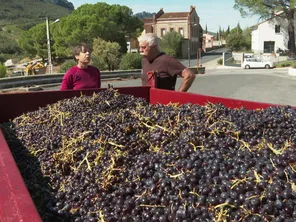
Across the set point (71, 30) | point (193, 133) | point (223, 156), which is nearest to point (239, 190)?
point (223, 156)

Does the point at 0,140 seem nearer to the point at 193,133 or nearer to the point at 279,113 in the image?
the point at 193,133

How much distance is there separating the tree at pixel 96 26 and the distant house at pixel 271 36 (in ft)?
64.2

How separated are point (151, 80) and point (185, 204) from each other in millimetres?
2984

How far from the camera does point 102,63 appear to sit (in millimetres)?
30562

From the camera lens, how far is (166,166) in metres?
1.71

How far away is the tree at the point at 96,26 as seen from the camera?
49.6 meters

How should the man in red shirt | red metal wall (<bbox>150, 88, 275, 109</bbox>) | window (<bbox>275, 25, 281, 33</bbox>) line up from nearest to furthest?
1. red metal wall (<bbox>150, 88, 275, 109</bbox>)
2. the man in red shirt
3. window (<bbox>275, 25, 281, 33</bbox>)

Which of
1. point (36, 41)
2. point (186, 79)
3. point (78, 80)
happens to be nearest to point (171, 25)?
point (36, 41)

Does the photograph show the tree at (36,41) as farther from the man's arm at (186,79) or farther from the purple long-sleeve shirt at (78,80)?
the man's arm at (186,79)

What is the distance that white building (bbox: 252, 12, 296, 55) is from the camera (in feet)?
172

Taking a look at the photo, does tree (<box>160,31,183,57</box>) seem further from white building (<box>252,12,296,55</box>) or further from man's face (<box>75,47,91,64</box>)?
man's face (<box>75,47,91,64</box>)

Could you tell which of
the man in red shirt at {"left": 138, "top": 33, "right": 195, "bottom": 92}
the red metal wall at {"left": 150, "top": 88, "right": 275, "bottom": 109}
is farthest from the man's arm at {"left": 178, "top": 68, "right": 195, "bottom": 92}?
the red metal wall at {"left": 150, "top": 88, "right": 275, "bottom": 109}

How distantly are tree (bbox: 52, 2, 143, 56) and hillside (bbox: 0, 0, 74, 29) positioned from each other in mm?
72586

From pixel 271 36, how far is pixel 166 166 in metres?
56.8
